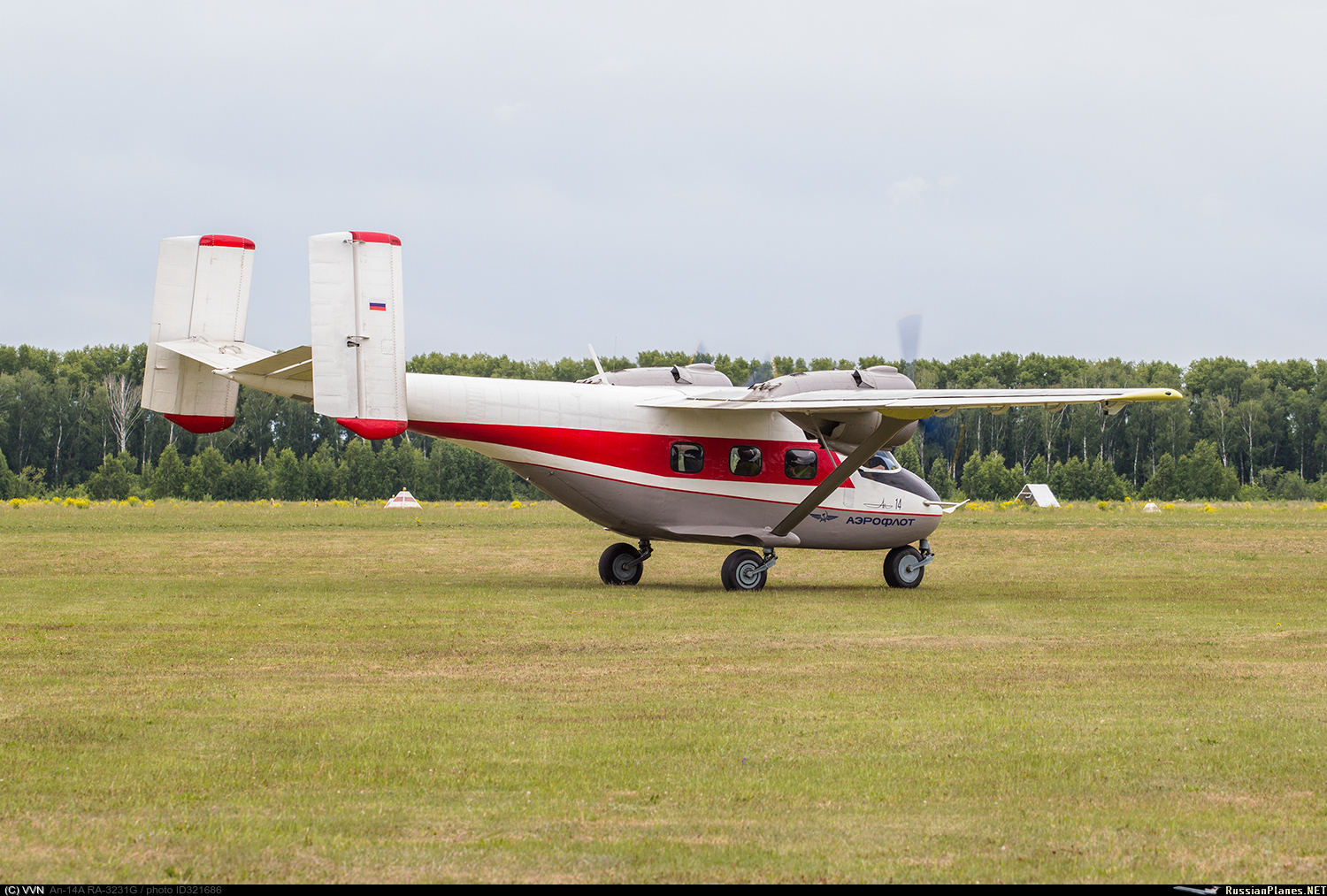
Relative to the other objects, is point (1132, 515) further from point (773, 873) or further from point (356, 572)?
point (773, 873)

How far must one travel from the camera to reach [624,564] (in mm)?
24016

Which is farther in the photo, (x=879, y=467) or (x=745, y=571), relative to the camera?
(x=879, y=467)

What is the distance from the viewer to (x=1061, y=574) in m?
26.5

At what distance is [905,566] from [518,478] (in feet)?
311

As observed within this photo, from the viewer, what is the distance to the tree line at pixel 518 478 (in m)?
98.6

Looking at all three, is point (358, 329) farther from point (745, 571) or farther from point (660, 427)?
point (745, 571)

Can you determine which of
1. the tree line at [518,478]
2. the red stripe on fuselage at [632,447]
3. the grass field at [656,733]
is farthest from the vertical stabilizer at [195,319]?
the tree line at [518,478]

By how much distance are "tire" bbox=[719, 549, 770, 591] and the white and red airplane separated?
24mm

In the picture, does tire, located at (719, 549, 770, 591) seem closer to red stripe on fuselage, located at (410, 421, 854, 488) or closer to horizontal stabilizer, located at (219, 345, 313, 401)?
red stripe on fuselage, located at (410, 421, 854, 488)

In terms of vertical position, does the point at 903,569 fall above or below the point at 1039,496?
below

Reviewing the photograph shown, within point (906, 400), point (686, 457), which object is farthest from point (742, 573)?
point (906, 400)

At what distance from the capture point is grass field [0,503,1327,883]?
6.79m

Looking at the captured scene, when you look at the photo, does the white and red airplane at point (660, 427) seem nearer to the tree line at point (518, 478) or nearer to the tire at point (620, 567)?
the tire at point (620, 567)
